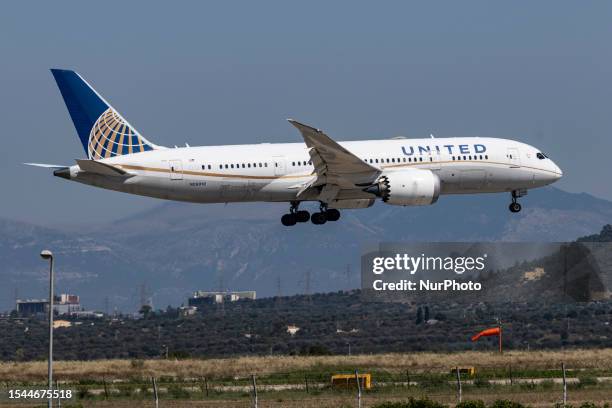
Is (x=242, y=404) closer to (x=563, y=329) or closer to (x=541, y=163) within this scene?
(x=541, y=163)

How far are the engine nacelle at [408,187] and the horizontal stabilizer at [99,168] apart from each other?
14.8 meters

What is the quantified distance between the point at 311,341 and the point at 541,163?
200ft

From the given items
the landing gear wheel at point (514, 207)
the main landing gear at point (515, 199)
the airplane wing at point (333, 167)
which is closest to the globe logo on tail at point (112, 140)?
the airplane wing at point (333, 167)

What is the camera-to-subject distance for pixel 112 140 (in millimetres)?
81438

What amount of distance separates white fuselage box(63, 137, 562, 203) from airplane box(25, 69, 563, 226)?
0.19 ft

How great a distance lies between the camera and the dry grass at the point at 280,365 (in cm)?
7800

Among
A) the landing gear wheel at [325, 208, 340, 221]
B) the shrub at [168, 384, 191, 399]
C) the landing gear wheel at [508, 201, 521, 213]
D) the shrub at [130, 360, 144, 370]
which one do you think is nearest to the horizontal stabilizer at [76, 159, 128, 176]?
the shrub at [130, 360, 144, 370]

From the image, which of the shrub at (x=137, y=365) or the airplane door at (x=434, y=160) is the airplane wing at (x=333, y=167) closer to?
the airplane door at (x=434, y=160)

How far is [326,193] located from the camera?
80.5 meters

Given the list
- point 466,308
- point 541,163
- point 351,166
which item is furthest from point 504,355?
point 466,308

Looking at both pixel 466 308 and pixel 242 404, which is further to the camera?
pixel 466 308

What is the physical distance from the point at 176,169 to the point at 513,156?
20.4 metres

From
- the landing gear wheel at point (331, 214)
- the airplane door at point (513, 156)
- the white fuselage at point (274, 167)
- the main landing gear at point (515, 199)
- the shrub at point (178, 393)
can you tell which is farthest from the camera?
the main landing gear at point (515, 199)

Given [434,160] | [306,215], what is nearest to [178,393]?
[306,215]
